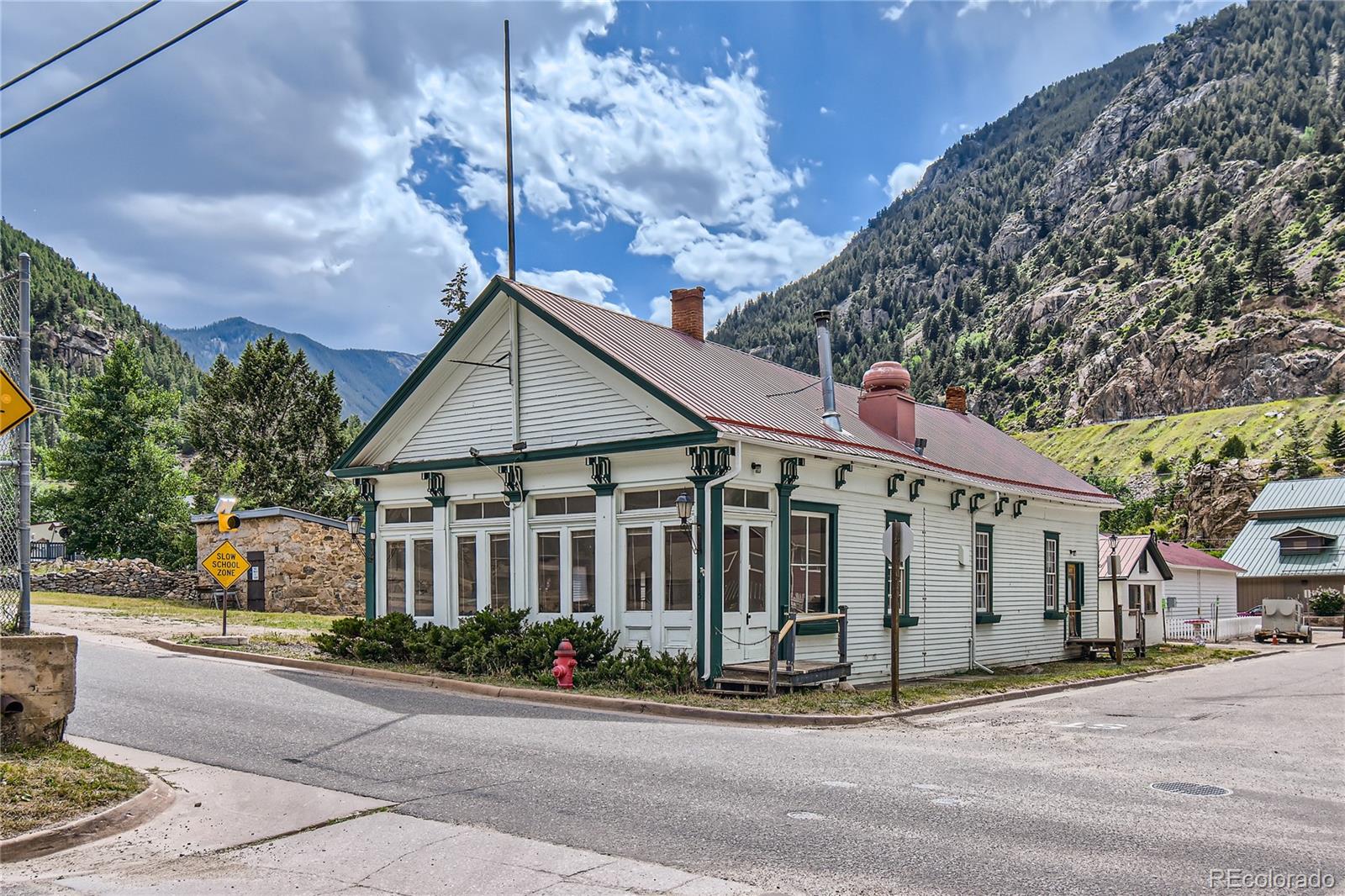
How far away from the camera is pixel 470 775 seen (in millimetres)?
9484

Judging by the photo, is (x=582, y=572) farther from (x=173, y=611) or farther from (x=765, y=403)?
(x=173, y=611)

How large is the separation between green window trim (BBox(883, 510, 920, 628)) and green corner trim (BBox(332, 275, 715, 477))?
5.39m

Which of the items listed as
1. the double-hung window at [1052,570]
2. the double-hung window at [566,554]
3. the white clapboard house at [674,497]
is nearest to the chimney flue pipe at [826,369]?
the white clapboard house at [674,497]

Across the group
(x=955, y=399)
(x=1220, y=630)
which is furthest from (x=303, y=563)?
(x=1220, y=630)

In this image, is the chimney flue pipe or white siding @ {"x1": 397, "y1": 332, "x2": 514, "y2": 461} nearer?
white siding @ {"x1": 397, "y1": 332, "x2": 514, "y2": 461}

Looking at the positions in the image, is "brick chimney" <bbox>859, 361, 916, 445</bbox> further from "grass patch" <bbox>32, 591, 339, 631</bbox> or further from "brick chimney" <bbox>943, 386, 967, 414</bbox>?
"grass patch" <bbox>32, 591, 339, 631</bbox>

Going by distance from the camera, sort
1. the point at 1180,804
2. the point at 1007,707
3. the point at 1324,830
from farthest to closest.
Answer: the point at 1007,707 < the point at 1180,804 < the point at 1324,830

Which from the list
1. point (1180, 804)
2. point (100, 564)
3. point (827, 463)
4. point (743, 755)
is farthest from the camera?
point (100, 564)

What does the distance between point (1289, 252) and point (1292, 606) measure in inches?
5509

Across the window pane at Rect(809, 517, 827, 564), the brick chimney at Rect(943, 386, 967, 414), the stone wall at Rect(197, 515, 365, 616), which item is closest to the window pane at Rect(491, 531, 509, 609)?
the window pane at Rect(809, 517, 827, 564)

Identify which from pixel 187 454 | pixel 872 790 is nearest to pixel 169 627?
pixel 872 790

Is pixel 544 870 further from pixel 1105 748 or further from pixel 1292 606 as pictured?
pixel 1292 606

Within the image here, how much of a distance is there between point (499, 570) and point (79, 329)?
589 feet

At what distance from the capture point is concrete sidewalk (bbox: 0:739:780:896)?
6.39 m
